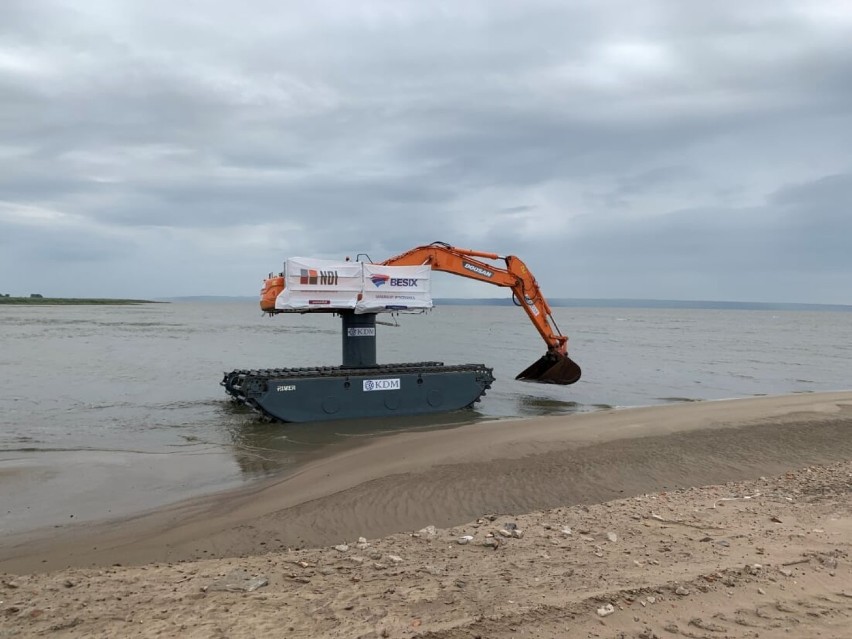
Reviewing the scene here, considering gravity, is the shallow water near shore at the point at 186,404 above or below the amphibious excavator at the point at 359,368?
below

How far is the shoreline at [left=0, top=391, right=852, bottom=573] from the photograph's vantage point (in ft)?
21.8

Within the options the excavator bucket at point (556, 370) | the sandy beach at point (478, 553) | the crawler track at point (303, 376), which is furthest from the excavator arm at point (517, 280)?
the sandy beach at point (478, 553)

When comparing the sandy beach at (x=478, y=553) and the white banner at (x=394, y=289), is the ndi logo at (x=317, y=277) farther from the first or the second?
the sandy beach at (x=478, y=553)

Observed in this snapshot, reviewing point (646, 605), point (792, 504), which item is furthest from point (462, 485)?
point (646, 605)

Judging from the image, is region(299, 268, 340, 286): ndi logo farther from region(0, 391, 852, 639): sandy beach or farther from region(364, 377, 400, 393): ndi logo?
region(0, 391, 852, 639): sandy beach

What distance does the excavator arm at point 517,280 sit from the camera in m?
15.6

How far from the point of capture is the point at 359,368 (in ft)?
48.0

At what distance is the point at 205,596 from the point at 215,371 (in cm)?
2126

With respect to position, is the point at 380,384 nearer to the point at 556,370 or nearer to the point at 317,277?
the point at 317,277

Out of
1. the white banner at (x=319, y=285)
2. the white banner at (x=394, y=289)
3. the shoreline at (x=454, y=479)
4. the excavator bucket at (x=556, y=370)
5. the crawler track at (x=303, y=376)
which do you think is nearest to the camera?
the shoreline at (x=454, y=479)

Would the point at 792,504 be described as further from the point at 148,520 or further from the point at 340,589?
the point at 148,520

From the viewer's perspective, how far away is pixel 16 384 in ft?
65.0

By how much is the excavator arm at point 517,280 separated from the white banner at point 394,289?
589 millimetres

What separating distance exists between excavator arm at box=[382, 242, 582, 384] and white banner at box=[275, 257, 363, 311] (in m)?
1.36
